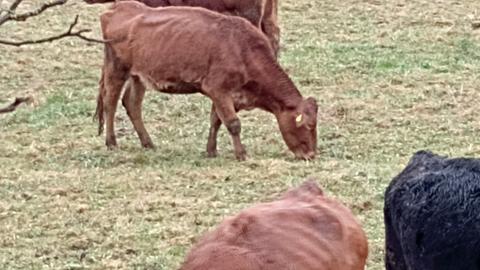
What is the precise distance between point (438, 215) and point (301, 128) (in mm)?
6802

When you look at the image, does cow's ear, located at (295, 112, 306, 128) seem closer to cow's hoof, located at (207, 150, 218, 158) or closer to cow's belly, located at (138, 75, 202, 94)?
cow's hoof, located at (207, 150, 218, 158)

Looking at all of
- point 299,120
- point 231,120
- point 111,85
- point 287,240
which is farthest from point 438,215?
point 111,85

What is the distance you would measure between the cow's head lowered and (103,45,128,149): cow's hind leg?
148cm

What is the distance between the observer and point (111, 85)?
11.6m

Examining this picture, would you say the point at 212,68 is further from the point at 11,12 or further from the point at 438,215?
the point at 11,12

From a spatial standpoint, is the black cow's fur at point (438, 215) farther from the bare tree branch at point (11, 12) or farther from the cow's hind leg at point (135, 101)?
the cow's hind leg at point (135, 101)

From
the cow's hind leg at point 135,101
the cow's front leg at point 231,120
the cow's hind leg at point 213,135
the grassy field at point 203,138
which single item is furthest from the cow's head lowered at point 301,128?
the cow's hind leg at point 135,101

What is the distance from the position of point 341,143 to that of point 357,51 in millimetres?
4274

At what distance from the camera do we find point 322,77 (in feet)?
46.9

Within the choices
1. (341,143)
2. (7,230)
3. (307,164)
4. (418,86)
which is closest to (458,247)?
(7,230)

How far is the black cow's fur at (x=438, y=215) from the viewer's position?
422 cm

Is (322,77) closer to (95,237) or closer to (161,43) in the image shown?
(161,43)

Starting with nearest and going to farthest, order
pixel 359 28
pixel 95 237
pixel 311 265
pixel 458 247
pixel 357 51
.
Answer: pixel 458 247 → pixel 311 265 → pixel 95 237 → pixel 357 51 → pixel 359 28

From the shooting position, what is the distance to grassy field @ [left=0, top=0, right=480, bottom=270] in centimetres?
827
